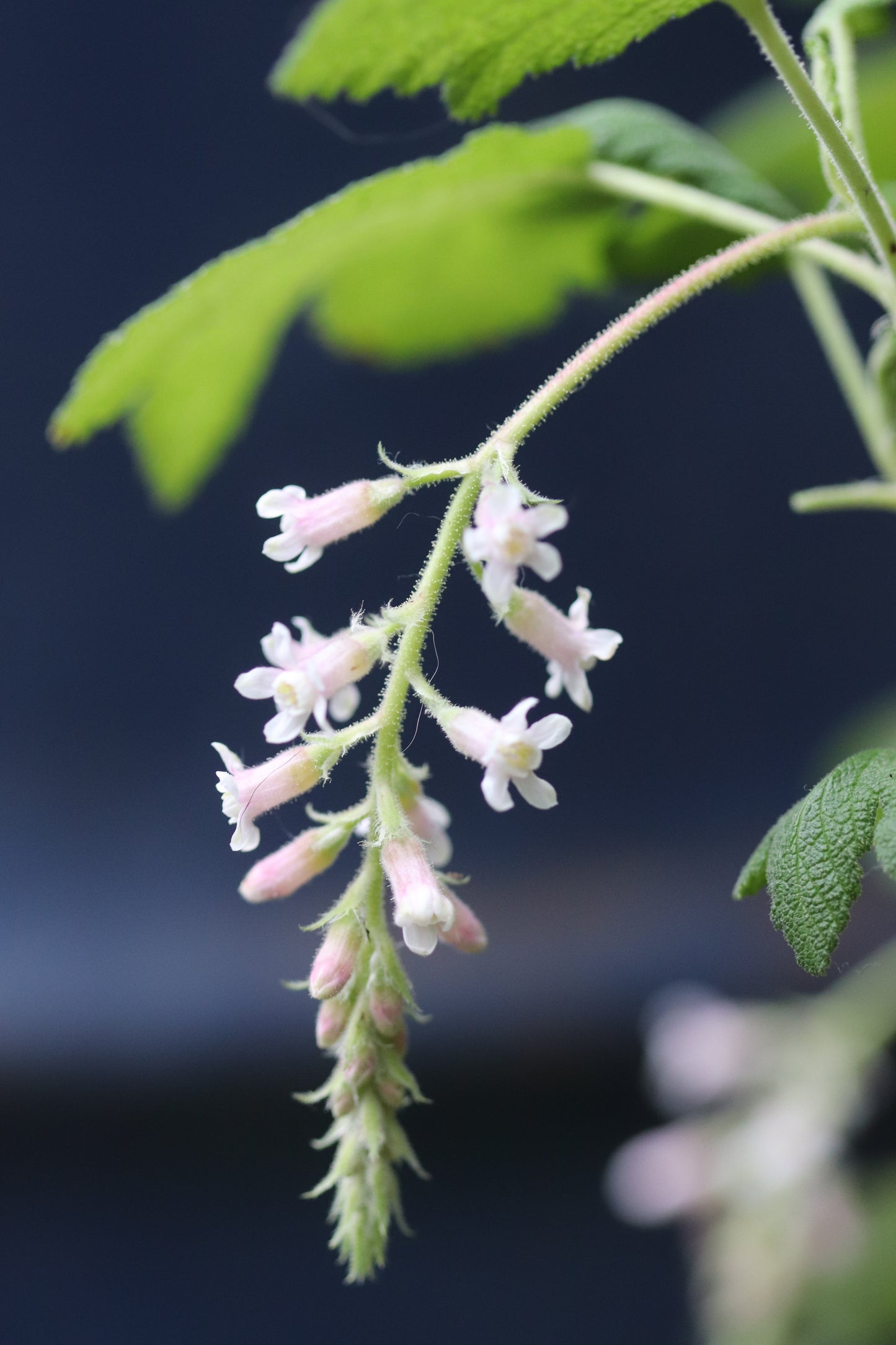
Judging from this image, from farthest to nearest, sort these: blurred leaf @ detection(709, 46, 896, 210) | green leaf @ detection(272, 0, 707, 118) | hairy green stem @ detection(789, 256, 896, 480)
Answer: blurred leaf @ detection(709, 46, 896, 210) → hairy green stem @ detection(789, 256, 896, 480) → green leaf @ detection(272, 0, 707, 118)

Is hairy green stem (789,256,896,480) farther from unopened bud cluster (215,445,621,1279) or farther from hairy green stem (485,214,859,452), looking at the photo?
unopened bud cluster (215,445,621,1279)

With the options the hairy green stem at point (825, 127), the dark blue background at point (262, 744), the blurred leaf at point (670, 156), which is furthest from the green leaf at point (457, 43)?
the dark blue background at point (262, 744)

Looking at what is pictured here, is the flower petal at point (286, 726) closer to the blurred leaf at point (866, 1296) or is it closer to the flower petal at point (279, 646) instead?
the flower petal at point (279, 646)

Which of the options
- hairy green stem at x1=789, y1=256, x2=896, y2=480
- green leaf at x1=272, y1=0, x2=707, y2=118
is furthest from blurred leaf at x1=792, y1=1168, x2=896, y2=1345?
green leaf at x1=272, y1=0, x2=707, y2=118

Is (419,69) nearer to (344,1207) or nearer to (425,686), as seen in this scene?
(425,686)

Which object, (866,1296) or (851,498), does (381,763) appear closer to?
(851,498)

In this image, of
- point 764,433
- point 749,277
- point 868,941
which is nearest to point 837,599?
point 764,433
